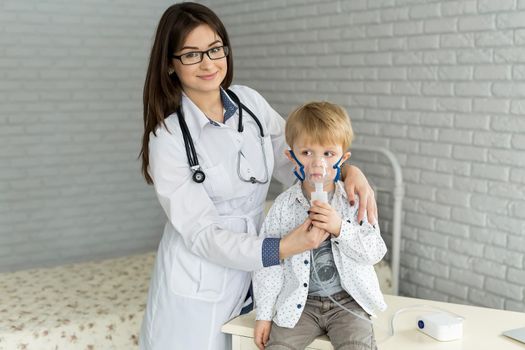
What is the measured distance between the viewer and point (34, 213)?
4594 mm

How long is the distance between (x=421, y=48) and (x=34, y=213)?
283 centimetres

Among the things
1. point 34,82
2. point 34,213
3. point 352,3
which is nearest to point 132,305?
point 34,213

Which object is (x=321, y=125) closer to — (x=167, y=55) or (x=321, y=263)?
(x=321, y=263)

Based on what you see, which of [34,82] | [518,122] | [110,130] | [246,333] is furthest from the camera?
[110,130]

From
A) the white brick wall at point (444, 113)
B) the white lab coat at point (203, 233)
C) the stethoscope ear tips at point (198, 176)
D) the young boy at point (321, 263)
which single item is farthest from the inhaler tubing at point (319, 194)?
the white brick wall at point (444, 113)

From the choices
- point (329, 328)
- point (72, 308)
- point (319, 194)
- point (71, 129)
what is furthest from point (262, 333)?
point (71, 129)

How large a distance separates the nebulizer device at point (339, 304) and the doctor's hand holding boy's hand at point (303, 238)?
0.08 metres

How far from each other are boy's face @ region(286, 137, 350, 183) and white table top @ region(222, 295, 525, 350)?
1.67 ft

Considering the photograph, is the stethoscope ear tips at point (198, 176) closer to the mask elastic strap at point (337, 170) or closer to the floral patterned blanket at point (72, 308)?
the mask elastic strap at point (337, 170)

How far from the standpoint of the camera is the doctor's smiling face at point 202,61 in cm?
203

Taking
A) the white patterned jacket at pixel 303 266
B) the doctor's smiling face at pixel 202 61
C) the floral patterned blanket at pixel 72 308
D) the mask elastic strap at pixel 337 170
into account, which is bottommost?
the floral patterned blanket at pixel 72 308

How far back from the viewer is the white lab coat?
2000 millimetres

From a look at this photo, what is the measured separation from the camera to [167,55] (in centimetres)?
205

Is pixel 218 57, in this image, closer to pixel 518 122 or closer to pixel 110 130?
pixel 518 122
